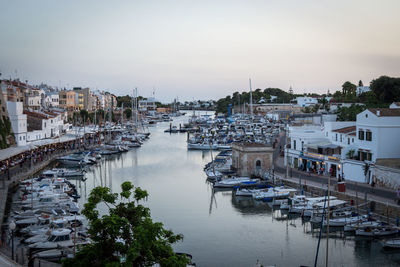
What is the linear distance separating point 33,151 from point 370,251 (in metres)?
41.6

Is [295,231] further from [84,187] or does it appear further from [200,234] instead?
[84,187]

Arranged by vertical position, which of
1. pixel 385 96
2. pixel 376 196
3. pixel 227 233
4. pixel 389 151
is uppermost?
pixel 385 96

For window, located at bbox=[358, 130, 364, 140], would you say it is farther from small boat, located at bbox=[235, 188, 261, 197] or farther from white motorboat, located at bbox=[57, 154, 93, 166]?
white motorboat, located at bbox=[57, 154, 93, 166]

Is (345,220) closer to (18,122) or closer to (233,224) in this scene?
(233,224)

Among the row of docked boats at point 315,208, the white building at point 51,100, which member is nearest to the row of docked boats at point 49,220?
the row of docked boats at point 315,208

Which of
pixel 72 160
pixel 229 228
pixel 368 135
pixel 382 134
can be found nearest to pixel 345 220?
pixel 229 228

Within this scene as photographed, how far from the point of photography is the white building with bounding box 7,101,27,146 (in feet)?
165

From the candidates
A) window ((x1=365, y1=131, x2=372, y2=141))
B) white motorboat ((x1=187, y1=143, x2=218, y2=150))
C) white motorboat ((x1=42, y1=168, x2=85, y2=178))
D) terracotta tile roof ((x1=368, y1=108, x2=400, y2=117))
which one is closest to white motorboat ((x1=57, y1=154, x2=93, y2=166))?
white motorboat ((x1=42, y1=168, x2=85, y2=178))

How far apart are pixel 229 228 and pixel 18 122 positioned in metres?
35.4

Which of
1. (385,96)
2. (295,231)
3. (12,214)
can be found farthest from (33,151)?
(385,96)

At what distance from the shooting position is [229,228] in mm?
26391

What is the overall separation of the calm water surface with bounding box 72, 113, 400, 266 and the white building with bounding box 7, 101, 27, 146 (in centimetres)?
1165

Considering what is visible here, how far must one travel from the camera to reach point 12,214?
26.3 meters

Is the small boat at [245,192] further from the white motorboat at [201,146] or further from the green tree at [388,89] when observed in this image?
the green tree at [388,89]
